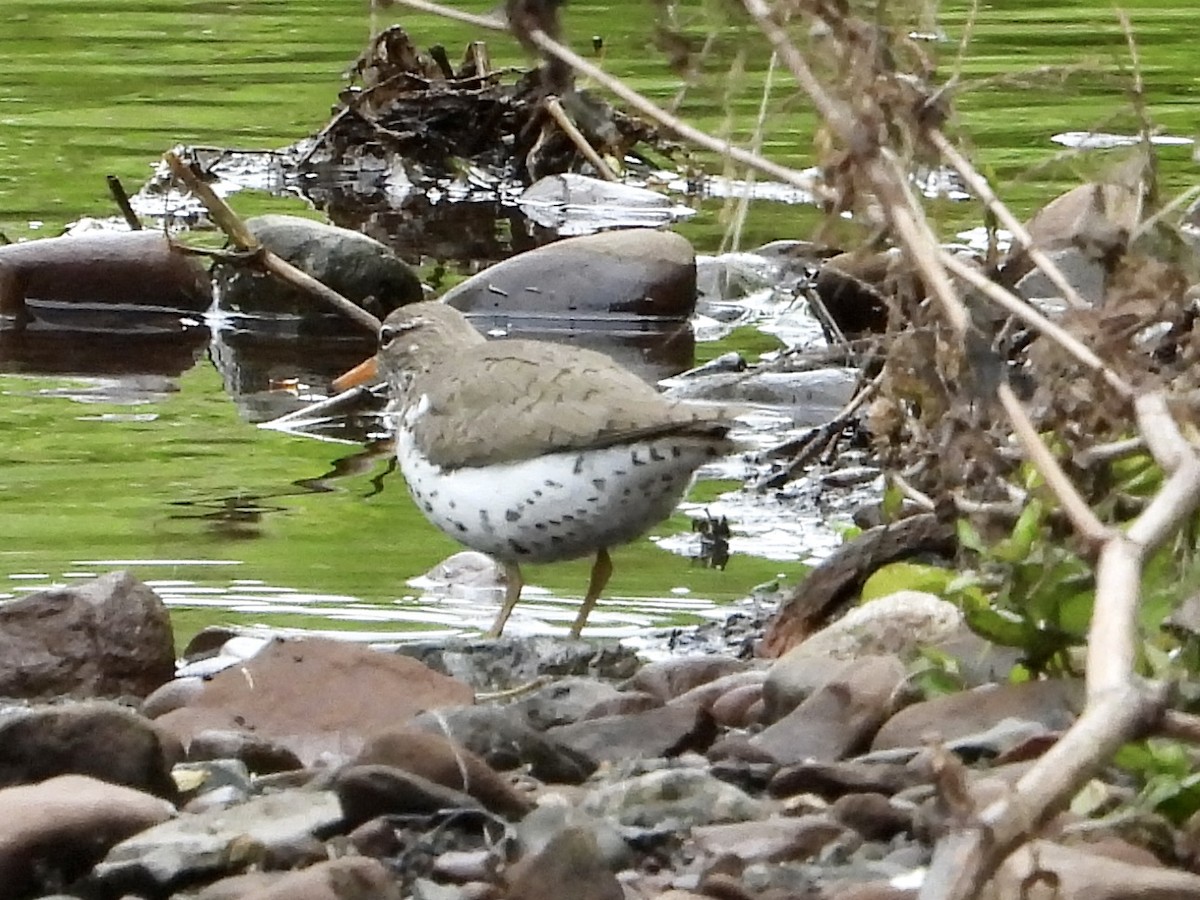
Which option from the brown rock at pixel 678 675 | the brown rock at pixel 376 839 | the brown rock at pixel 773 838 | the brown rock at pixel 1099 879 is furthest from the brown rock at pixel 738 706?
the brown rock at pixel 1099 879

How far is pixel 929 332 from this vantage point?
3.63 meters

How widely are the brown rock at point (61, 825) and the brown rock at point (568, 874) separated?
67cm

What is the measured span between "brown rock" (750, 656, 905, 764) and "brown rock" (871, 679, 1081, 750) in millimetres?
53

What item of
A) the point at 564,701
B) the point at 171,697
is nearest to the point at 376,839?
the point at 564,701

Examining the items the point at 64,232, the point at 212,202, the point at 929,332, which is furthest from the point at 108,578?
the point at 64,232

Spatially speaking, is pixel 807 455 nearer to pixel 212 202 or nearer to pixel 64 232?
pixel 212 202

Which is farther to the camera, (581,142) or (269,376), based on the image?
(581,142)

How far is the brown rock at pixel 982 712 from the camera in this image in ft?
13.5

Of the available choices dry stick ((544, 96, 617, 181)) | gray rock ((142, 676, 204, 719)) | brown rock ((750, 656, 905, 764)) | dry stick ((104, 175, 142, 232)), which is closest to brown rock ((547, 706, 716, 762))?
brown rock ((750, 656, 905, 764))

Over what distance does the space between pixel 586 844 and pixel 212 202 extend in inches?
247

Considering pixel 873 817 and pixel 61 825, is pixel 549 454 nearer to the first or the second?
pixel 873 817

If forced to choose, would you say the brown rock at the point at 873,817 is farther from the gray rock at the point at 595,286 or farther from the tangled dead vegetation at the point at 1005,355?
the gray rock at the point at 595,286

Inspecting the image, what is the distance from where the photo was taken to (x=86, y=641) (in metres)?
5.33

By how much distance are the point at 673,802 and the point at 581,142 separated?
10.7m
